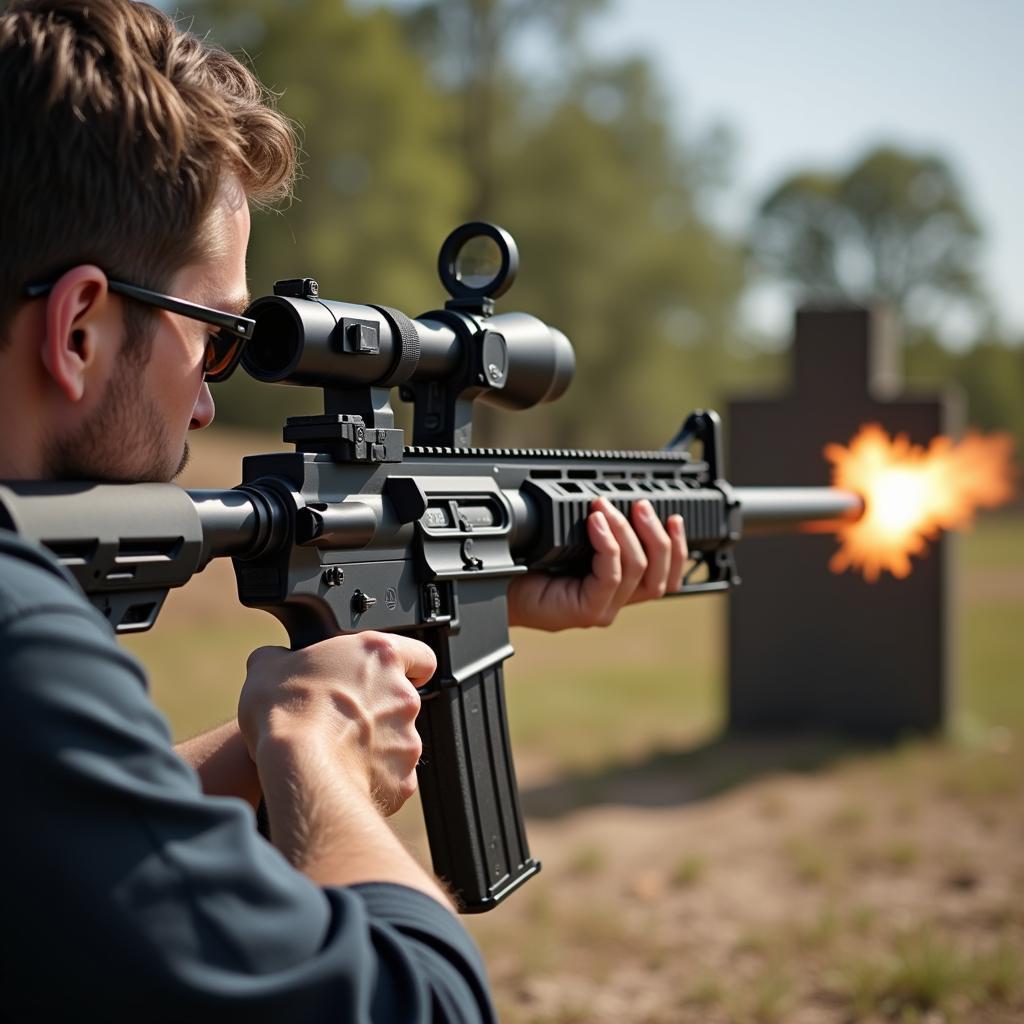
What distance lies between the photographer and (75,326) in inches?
63.2

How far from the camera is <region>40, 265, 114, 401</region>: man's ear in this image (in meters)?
1.56

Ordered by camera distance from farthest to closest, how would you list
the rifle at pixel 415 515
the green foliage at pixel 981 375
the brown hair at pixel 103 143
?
the green foliage at pixel 981 375
the rifle at pixel 415 515
the brown hair at pixel 103 143

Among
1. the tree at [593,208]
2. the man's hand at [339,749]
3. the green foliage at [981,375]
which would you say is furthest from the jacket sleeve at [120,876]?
the green foliage at [981,375]

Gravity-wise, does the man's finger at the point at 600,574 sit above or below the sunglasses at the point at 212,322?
below

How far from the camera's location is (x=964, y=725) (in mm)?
9617

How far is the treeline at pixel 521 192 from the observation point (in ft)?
91.7

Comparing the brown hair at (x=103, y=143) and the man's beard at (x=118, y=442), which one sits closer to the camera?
the brown hair at (x=103, y=143)

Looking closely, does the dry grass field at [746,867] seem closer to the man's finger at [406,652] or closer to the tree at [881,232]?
the man's finger at [406,652]

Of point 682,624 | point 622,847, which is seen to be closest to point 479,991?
point 622,847

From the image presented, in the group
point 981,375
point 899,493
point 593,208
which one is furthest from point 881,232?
point 899,493

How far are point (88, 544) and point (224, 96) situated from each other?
0.68 metres

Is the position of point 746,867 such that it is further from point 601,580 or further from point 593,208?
point 593,208

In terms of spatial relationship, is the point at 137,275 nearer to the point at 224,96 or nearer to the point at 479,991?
the point at 224,96

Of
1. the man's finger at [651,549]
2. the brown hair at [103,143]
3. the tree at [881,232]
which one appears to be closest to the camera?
the brown hair at [103,143]
